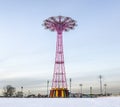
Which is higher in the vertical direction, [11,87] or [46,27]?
[46,27]

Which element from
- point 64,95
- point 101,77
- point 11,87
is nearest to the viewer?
point 64,95

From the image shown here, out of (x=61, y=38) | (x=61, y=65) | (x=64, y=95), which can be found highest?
(x=61, y=38)

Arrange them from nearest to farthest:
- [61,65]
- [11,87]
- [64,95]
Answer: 1. [61,65]
2. [64,95]
3. [11,87]

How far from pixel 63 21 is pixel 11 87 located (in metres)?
87.5

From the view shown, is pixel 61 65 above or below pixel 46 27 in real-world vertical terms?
below

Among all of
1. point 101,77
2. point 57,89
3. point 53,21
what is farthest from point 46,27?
point 101,77

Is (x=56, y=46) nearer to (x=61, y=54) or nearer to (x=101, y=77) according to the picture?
(x=61, y=54)

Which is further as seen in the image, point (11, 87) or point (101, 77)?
point (11, 87)

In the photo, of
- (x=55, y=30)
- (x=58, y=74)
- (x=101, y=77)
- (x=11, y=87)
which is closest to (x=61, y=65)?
(x=58, y=74)

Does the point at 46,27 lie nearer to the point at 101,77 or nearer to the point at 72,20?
the point at 72,20

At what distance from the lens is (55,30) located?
363 ft

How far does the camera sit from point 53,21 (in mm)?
110250

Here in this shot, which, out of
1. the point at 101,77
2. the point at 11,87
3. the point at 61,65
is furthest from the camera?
the point at 11,87

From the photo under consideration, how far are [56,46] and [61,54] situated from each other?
3171 mm
